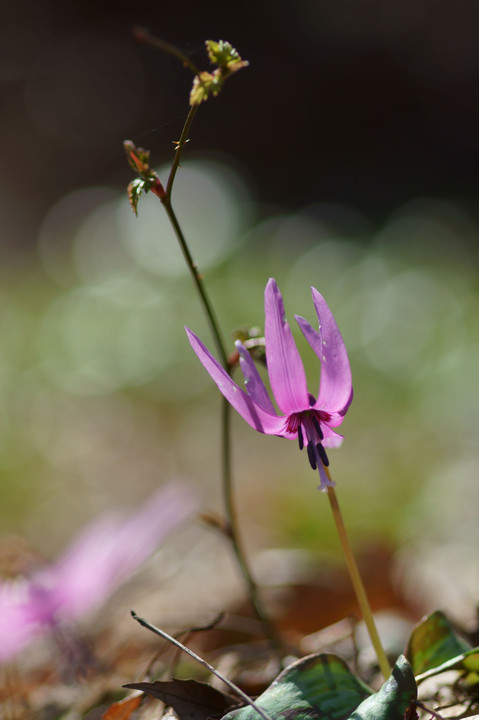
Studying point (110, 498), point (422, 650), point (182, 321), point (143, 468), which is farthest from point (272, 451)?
point (422, 650)

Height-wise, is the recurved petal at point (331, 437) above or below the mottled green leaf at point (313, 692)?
above

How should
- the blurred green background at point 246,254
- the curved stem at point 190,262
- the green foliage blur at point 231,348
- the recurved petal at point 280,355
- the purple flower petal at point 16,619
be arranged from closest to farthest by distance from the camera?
the recurved petal at point 280,355
the curved stem at point 190,262
the purple flower petal at point 16,619
the green foliage blur at point 231,348
the blurred green background at point 246,254

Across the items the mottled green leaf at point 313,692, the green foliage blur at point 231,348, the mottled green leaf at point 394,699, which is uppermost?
the green foliage blur at point 231,348

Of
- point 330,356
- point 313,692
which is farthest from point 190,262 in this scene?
point 313,692

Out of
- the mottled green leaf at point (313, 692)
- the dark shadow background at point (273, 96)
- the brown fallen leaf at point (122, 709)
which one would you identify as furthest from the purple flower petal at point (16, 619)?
the dark shadow background at point (273, 96)

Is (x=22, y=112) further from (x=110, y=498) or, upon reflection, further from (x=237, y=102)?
(x=110, y=498)

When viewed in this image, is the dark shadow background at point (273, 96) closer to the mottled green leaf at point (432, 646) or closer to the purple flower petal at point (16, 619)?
the purple flower petal at point (16, 619)
